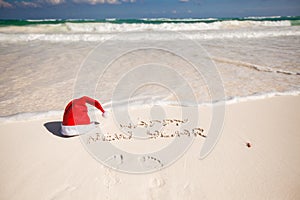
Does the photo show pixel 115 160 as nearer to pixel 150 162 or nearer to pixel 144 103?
pixel 150 162

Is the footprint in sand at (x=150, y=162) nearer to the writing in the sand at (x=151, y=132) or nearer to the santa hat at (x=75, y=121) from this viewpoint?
the writing in the sand at (x=151, y=132)

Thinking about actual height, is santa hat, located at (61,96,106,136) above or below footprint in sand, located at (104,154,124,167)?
above

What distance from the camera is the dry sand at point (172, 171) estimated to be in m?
1.72

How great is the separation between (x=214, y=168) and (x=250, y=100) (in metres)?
1.79

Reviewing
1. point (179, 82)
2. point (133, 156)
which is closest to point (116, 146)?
point (133, 156)

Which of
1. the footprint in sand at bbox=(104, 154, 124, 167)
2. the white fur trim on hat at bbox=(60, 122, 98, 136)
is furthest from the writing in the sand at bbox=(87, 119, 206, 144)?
the footprint in sand at bbox=(104, 154, 124, 167)

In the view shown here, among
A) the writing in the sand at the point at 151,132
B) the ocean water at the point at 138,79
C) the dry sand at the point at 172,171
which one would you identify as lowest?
the dry sand at the point at 172,171

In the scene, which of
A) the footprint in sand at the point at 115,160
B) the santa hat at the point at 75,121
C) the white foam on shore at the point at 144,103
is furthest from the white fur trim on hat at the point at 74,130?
the white foam on shore at the point at 144,103

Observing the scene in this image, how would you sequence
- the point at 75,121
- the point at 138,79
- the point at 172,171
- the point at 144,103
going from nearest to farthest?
1. the point at 172,171
2. the point at 75,121
3. the point at 144,103
4. the point at 138,79

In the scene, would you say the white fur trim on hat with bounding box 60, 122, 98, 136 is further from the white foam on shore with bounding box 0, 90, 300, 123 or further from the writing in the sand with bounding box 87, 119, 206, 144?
the white foam on shore with bounding box 0, 90, 300, 123

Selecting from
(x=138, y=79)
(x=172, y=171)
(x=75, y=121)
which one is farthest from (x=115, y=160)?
(x=138, y=79)

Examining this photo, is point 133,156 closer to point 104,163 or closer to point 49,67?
point 104,163

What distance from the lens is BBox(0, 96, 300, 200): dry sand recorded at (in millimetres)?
1724

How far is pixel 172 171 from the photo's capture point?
1.94 m
